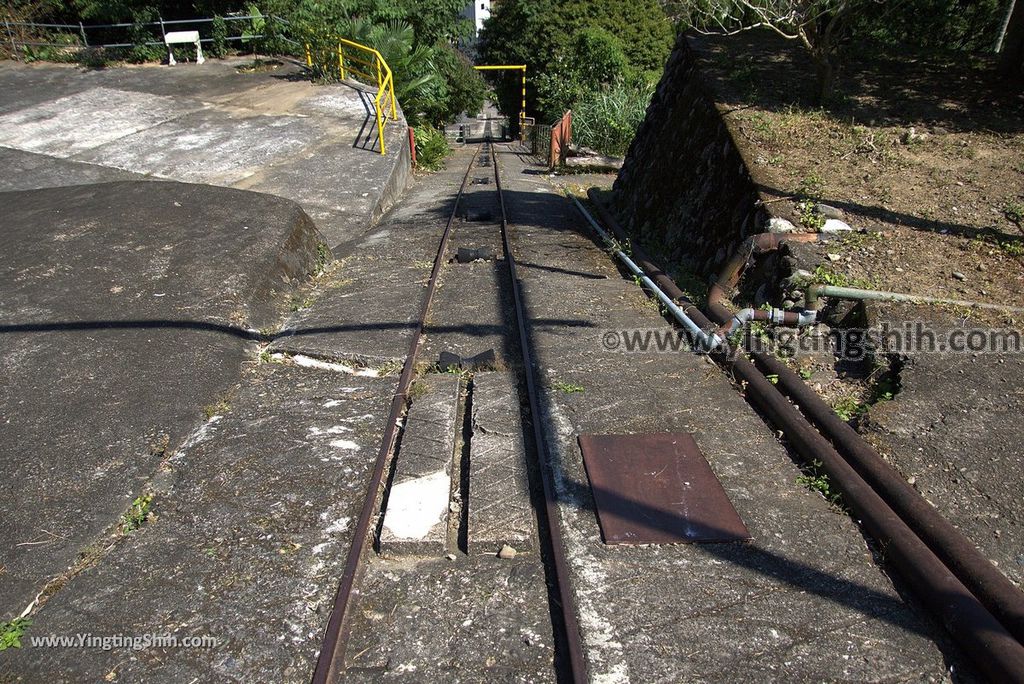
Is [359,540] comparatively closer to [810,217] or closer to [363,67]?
[810,217]

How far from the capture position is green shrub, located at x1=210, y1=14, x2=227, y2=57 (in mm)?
19703

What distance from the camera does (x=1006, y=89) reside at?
9.01 m

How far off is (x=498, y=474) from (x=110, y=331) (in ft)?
12.1

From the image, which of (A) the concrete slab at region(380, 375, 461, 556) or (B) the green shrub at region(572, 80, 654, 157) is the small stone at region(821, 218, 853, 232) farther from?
(B) the green shrub at region(572, 80, 654, 157)

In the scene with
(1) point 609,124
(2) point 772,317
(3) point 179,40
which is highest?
(3) point 179,40

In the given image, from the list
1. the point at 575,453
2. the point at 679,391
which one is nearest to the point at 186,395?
the point at 575,453

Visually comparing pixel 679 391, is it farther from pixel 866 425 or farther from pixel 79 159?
pixel 79 159

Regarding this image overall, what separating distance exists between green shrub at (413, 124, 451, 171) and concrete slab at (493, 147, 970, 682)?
48.9 ft

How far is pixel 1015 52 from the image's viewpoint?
30.0 feet

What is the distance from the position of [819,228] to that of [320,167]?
878 centimetres

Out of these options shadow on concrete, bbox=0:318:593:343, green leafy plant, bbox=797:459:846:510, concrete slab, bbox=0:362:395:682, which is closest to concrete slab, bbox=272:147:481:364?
shadow on concrete, bbox=0:318:593:343

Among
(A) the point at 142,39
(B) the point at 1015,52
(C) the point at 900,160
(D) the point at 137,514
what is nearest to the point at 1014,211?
(C) the point at 900,160

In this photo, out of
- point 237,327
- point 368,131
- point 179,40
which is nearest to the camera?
point 237,327

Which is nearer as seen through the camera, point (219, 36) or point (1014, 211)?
point (1014, 211)
